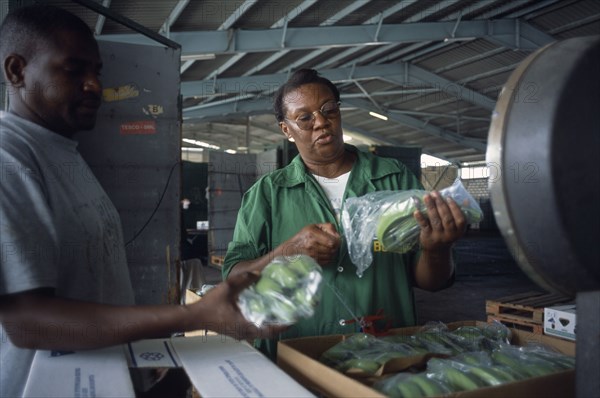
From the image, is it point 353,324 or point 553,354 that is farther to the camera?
point 353,324

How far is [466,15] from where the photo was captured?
25.1 feet

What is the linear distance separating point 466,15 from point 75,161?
7.55m

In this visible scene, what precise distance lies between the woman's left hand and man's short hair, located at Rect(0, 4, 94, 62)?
107cm

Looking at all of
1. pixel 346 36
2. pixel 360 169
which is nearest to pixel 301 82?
pixel 360 169

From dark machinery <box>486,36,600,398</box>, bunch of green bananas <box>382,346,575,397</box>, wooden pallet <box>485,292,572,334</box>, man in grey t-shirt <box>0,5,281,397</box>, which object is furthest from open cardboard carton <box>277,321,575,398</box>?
wooden pallet <box>485,292,572,334</box>

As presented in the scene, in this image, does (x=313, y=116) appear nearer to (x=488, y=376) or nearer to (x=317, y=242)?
(x=317, y=242)

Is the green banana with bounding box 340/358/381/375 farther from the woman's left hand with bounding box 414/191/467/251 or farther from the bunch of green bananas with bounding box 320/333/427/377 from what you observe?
the woman's left hand with bounding box 414/191/467/251

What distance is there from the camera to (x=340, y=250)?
185 centimetres

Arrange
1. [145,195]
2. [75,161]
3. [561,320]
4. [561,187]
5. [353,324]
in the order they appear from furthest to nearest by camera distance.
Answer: [145,195], [561,320], [353,324], [75,161], [561,187]

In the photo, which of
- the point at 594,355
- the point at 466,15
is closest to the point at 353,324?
the point at 594,355

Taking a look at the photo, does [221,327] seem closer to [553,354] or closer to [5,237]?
[5,237]

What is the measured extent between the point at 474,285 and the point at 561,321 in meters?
6.31

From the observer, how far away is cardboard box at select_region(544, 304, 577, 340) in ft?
9.73

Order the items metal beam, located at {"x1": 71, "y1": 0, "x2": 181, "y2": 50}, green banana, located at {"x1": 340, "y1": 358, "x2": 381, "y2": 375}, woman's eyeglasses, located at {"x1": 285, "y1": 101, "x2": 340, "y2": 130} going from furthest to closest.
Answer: metal beam, located at {"x1": 71, "y1": 0, "x2": 181, "y2": 50}
woman's eyeglasses, located at {"x1": 285, "y1": 101, "x2": 340, "y2": 130}
green banana, located at {"x1": 340, "y1": 358, "x2": 381, "y2": 375}
